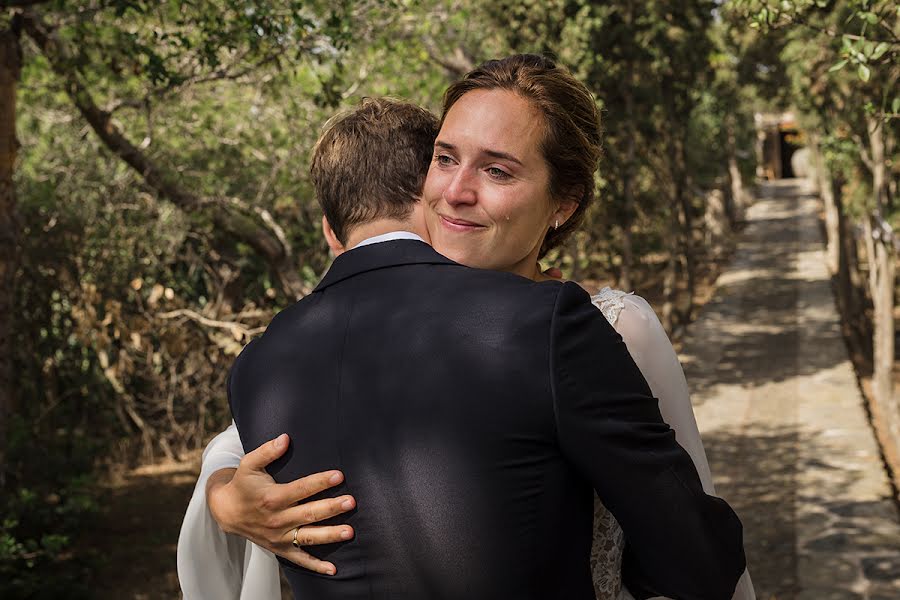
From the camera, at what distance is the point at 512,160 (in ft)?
5.87

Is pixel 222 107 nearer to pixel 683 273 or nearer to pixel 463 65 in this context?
pixel 463 65

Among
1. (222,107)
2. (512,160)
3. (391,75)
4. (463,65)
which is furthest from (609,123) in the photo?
(512,160)

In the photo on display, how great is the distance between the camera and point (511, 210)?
1824mm

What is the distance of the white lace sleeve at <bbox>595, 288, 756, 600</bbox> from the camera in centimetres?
174

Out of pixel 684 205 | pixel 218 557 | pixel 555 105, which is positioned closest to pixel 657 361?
pixel 555 105

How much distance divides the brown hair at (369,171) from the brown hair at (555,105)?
0.10 metres

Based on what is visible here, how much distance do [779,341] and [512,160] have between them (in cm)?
1720

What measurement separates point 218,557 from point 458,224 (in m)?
0.88

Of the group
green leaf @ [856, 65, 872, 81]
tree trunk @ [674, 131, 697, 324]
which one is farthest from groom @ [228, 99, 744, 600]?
tree trunk @ [674, 131, 697, 324]

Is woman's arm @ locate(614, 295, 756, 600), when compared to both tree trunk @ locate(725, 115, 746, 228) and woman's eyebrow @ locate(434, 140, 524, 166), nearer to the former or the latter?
woman's eyebrow @ locate(434, 140, 524, 166)

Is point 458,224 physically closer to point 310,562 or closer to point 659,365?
point 659,365

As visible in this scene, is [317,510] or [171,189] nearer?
[317,510]

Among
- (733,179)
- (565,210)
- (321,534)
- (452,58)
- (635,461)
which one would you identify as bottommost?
(733,179)

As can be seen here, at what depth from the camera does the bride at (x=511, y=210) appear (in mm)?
1734
